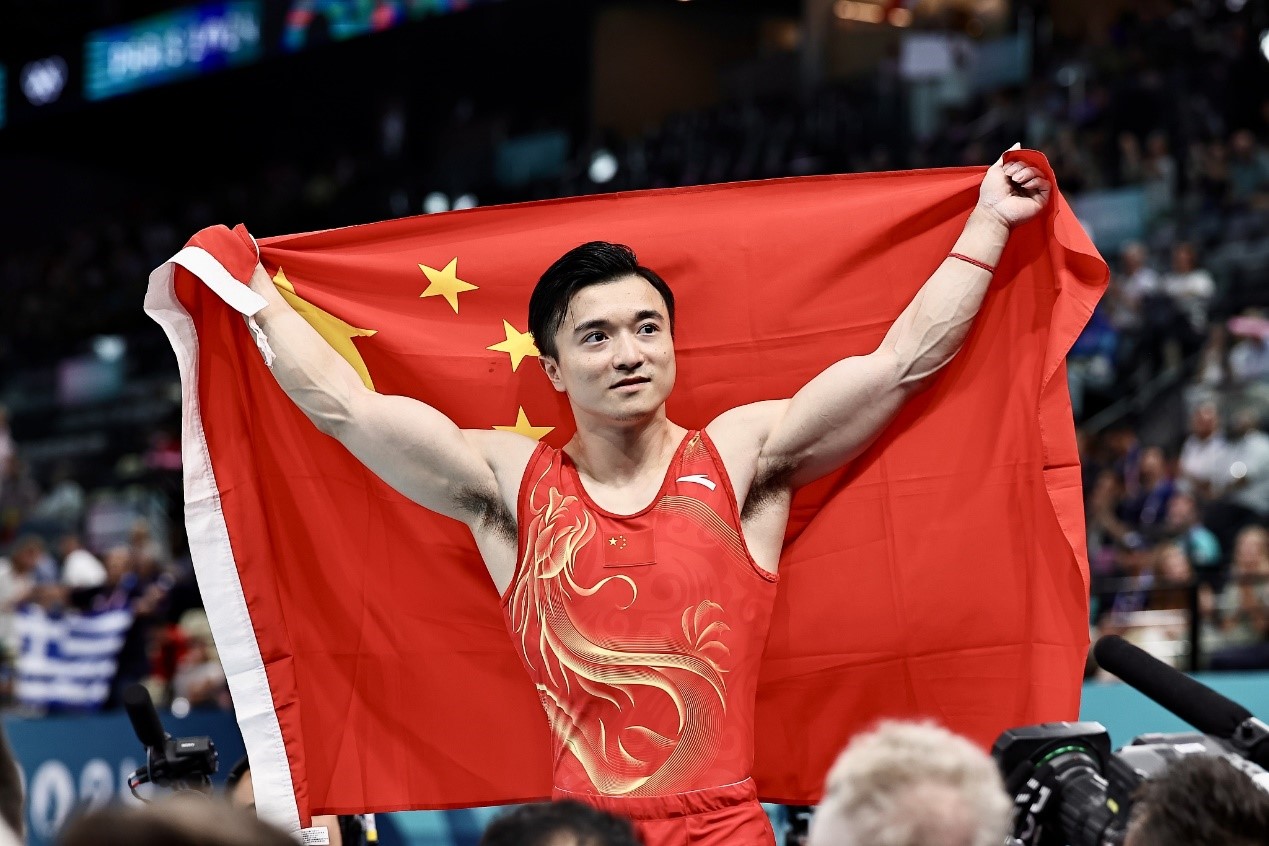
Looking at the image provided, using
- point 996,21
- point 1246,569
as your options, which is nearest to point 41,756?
point 1246,569

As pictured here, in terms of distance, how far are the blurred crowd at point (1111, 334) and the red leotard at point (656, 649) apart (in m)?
3.33

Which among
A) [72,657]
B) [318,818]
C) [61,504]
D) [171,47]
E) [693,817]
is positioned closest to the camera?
[693,817]

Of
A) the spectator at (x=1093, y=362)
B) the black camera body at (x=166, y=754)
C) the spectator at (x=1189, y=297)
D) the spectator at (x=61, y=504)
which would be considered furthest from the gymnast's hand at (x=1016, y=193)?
the spectator at (x=61, y=504)

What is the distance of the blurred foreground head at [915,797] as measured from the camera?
1.74m

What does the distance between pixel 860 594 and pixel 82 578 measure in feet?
32.3

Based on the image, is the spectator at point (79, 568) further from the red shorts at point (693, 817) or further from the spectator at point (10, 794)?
the spectator at point (10, 794)

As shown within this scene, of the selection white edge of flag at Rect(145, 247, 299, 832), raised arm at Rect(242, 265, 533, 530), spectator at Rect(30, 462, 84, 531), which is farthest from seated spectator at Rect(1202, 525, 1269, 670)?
spectator at Rect(30, 462, 84, 531)

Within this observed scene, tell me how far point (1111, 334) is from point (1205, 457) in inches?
77.6

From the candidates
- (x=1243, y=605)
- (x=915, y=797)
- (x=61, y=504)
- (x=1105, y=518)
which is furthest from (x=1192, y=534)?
(x=61, y=504)

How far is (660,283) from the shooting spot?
3719mm

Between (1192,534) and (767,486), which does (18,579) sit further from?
(767,486)

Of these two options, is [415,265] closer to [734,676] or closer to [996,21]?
[734,676]

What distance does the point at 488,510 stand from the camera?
3.74 metres

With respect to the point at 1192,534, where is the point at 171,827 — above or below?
above
